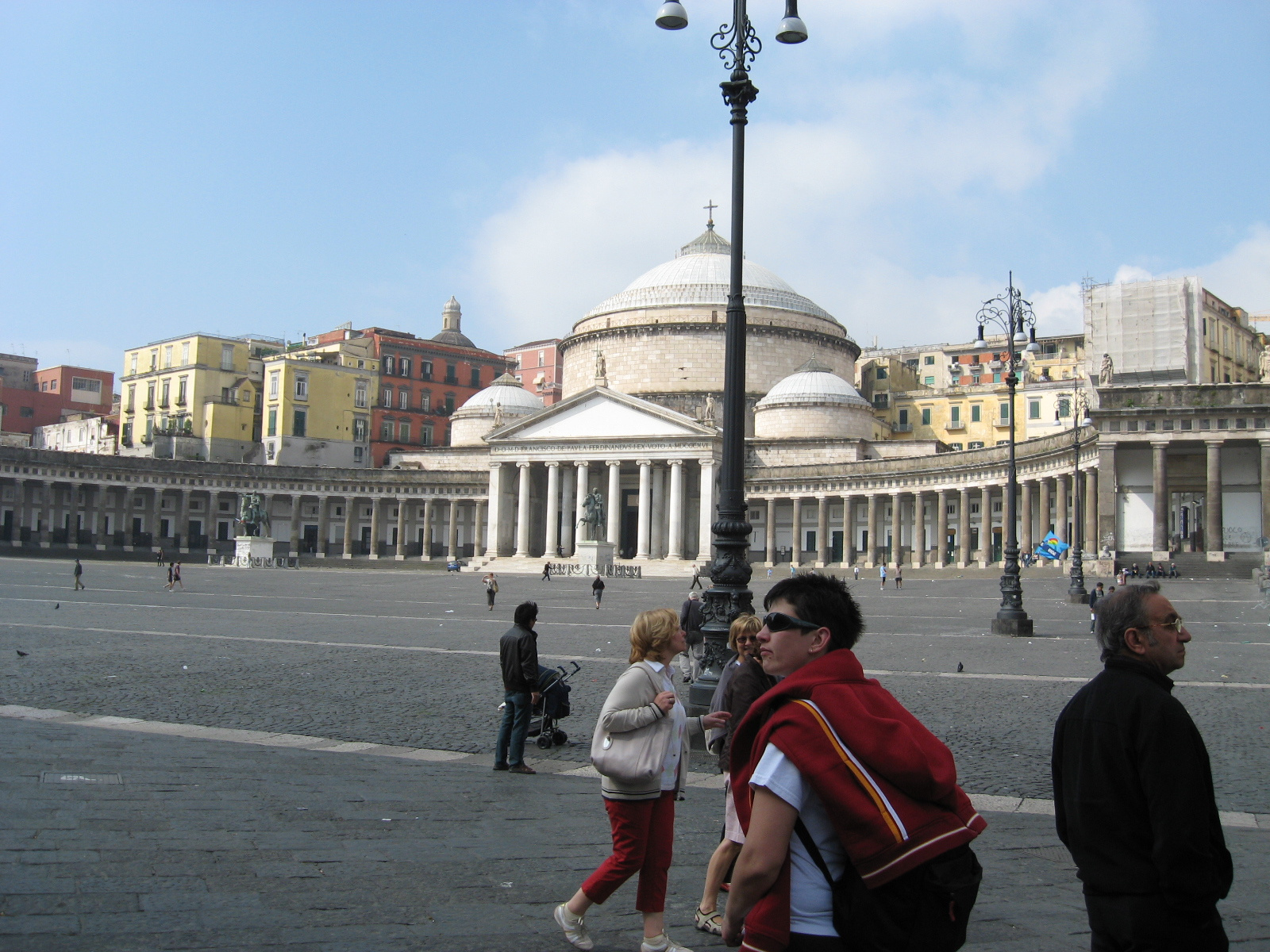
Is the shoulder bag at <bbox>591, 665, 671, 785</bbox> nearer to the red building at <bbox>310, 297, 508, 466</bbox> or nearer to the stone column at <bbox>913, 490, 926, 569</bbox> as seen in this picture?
the stone column at <bbox>913, 490, 926, 569</bbox>

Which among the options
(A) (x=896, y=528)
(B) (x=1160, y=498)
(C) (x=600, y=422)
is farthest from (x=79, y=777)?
(C) (x=600, y=422)

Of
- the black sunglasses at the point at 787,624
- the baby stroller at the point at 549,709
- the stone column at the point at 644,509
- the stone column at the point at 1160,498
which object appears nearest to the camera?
the black sunglasses at the point at 787,624

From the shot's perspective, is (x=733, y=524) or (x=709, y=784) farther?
(x=733, y=524)

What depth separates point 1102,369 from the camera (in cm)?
4919

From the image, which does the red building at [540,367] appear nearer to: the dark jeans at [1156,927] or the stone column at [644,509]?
the stone column at [644,509]

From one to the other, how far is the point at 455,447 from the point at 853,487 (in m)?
29.6

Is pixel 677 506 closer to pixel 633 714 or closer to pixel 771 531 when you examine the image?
pixel 771 531

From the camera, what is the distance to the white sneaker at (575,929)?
509 centimetres

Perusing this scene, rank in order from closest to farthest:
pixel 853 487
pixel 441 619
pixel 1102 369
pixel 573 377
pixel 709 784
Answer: pixel 709 784, pixel 441 619, pixel 1102 369, pixel 853 487, pixel 573 377

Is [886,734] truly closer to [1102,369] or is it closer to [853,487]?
[1102,369]

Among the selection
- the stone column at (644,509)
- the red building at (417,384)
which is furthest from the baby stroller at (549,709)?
the red building at (417,384)

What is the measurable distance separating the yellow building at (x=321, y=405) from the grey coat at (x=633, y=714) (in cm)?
7567

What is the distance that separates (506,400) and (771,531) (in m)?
23.6

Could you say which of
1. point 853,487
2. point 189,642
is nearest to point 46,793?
point 189,642
